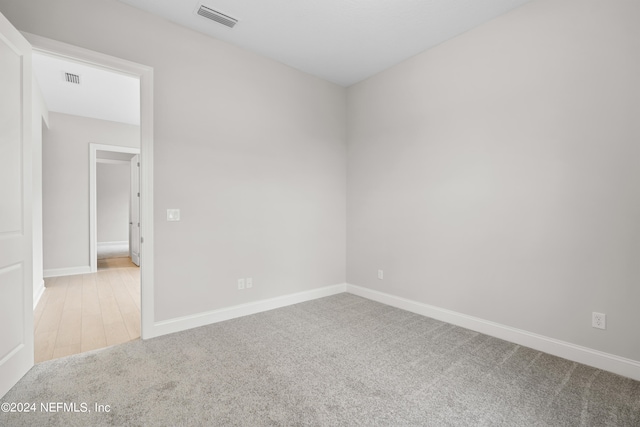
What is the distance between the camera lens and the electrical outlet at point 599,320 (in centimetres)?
218

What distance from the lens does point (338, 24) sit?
283 cm

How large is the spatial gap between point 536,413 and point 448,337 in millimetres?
1031

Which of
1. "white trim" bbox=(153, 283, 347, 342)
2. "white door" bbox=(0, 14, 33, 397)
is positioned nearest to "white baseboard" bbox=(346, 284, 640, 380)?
"white trim" bbox=(153, 283, 347, 342)

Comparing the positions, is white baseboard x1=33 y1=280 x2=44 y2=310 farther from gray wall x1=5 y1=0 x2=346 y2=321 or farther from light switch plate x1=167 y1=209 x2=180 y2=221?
light switch plate x1=167 y1=209 x2=180 y2=221

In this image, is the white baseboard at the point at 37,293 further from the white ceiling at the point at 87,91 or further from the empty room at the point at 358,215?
the white ceiling at the point at 87,91

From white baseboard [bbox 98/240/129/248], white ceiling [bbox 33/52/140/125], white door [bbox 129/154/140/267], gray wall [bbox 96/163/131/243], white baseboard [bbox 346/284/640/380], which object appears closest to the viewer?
white baseboard [bbox 346/284/640/380]

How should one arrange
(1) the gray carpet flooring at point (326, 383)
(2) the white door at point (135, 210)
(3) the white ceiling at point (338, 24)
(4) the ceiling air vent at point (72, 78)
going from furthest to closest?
1. (2) the white door at point (135, 210)
2. (4) the ceiling air vent at point (72, 78)
3. (3) the white ceiling at point (338, 24)
4. (1) the gray carpet flooring at point (326, 383)

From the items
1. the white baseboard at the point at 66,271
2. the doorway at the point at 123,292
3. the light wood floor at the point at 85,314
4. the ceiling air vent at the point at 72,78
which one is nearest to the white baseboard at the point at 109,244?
the white baseboard at the point at 66,271

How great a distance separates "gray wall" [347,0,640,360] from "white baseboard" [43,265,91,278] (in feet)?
17.8

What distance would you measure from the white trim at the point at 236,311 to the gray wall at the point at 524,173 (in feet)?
2.86

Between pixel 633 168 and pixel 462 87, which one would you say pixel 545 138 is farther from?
pixel 462 87

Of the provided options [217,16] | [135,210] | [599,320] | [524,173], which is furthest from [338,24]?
[135,210]

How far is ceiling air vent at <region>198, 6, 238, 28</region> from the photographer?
2.62 m

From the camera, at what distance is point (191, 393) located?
1870 mm
